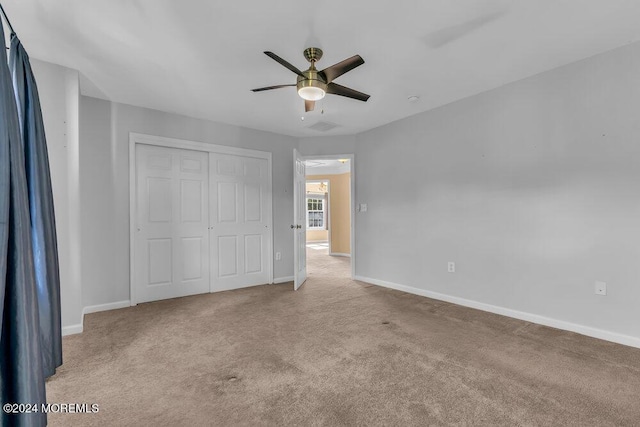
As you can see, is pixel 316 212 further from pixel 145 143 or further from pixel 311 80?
pixel 311 80

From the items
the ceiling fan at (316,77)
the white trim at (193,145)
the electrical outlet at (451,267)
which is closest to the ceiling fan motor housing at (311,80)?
the ceiling fan at (316,77)

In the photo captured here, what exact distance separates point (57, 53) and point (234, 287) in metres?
3.28

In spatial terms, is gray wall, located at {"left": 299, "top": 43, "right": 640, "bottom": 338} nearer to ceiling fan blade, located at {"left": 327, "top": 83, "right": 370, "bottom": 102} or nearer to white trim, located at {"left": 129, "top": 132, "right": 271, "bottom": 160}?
ceiling fan blade, located at {"left": 327, "top": 83, "right": 370, "bottom": 102}

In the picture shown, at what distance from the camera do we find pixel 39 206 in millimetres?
1794

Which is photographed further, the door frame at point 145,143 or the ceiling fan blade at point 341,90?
the door frame at point 145,143

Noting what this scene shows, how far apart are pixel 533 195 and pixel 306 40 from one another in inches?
104

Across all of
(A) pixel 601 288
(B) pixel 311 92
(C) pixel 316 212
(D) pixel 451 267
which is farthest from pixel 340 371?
(C) pixel 316 212

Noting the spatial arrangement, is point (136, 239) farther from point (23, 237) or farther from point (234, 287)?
point (23, 237)

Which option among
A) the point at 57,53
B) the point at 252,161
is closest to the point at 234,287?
the point at 252,161

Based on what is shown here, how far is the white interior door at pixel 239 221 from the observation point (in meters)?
4.38

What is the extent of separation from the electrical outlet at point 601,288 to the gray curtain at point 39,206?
407 cm

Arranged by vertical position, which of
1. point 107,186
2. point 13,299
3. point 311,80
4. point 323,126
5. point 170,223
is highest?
point 323,126

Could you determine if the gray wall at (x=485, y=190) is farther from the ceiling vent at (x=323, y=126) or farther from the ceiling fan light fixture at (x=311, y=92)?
the ceiling fan light fixture at (x=311, y=92)

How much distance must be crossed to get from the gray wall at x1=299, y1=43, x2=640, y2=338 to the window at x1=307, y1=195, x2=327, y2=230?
666 cm
